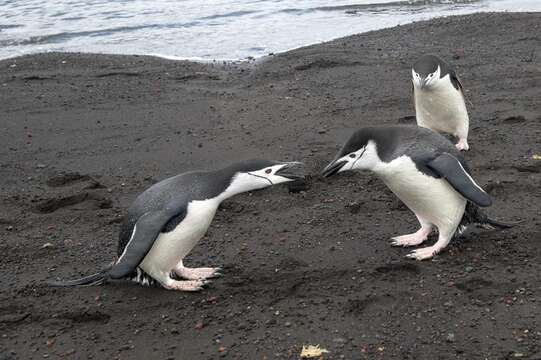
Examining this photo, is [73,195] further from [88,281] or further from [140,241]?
[140,241]

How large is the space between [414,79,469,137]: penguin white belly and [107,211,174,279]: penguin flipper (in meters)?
2.79

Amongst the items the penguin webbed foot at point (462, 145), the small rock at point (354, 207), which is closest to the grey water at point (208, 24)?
the penguin webbed foot at point (462, 145)

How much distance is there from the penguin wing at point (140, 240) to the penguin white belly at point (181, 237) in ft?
0.16

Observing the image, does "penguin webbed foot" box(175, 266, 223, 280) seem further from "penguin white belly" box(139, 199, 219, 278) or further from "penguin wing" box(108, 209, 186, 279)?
"penguin wing" box(108, 209, 186, 279)

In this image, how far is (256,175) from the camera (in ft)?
11.1

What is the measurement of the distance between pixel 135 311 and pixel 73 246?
36.5 inches

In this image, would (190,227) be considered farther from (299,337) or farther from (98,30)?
(98,30)

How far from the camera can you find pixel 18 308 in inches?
136

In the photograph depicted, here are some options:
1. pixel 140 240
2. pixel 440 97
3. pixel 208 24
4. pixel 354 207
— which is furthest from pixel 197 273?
pixel 208 24

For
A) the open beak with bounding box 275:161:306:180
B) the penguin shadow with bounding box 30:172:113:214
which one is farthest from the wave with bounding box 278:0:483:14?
the open beak with bounding box 275:161:306:180

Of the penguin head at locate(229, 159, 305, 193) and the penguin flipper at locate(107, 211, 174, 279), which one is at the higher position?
the penguin head at locate(229, 159, 305, 193)

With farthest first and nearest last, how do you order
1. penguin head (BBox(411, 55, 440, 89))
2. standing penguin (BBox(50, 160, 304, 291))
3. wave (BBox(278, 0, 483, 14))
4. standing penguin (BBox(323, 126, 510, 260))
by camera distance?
wave (BBox(278, 0, 483, 14))
penguin head (BBox(411, 55, 440, 89))
standing penguin (BBox(323, 126, 510, 260))
standing penguin (BBox(50, 160, 304, 291))

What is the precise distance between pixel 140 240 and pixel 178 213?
0.74 feet

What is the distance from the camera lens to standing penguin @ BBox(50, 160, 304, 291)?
3262 millimetres
